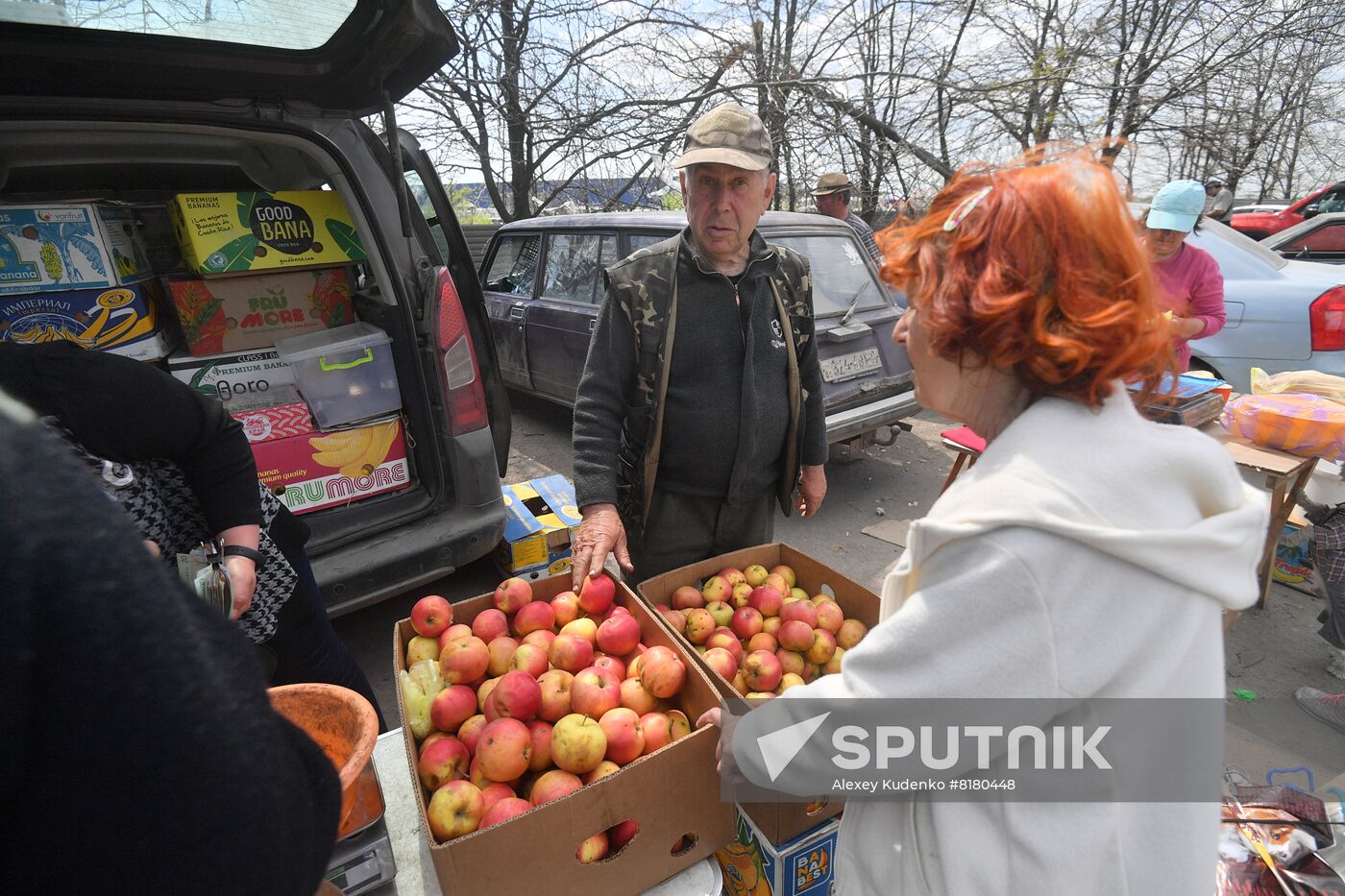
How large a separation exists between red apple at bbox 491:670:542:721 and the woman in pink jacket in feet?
12.4

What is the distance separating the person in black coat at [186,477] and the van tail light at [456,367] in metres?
1.04

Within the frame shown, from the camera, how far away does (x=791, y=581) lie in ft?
7.09

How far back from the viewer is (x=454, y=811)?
4.31ft

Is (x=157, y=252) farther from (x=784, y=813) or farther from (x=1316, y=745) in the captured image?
(x=1316, y=745)

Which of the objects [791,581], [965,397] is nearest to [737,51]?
[791,581]

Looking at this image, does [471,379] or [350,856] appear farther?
[471,379]

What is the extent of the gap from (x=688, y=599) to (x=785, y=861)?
80cm

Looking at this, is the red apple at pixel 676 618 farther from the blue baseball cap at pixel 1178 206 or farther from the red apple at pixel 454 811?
the blue baseball cap at pixel 1178 206

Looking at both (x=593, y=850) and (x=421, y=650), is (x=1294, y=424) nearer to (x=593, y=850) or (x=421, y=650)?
(x=593, y=850)

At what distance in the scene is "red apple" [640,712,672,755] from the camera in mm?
1522

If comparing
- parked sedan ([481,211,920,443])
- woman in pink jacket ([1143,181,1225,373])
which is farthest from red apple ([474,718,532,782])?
woman in pink jacket ([1143,181,1225,373])

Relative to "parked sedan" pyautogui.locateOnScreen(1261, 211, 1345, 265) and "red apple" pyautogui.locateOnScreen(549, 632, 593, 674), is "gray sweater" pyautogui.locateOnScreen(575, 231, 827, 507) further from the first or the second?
"parked sedan" pyautogui.locateOnScreen(1261, 211, 1345, 265)

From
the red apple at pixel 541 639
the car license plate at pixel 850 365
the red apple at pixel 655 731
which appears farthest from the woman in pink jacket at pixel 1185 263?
the red apple at pixel 541 639

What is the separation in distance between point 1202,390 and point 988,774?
3.23 m
